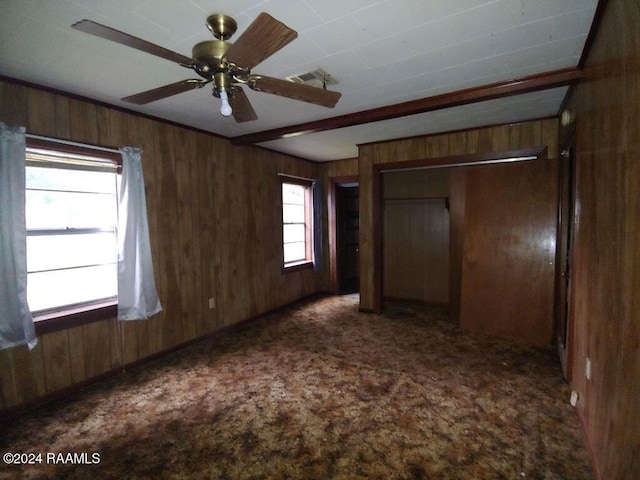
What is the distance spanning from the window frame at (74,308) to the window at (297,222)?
2475mm

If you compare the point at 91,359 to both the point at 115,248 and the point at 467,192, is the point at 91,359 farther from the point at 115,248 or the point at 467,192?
the point at 467,192

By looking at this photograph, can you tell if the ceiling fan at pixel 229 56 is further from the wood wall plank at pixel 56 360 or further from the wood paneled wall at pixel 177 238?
the wood wall plank at pixel 56 360

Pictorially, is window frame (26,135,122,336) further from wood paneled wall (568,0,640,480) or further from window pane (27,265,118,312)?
wood paneled wall (568,0,640,480)

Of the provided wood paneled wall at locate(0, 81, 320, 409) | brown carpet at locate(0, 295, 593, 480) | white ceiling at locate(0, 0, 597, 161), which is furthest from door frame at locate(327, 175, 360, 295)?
white ceiling at locate(0, 0, 597, 161)

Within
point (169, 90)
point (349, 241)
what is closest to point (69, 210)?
point (169, 90)

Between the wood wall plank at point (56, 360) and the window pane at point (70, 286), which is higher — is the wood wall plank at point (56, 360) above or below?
below

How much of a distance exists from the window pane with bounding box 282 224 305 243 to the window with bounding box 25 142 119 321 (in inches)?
96.7

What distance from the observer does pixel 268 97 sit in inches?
100

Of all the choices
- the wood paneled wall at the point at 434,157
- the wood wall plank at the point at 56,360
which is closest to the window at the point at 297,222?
the wood paneled wall at the point at 434,157

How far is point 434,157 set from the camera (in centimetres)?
376

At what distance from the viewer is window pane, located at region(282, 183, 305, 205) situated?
4.97 meters

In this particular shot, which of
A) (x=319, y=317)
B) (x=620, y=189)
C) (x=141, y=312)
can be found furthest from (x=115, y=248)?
(x=620, y=189)

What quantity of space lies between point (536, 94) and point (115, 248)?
3985mm

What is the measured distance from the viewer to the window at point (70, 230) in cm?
235
